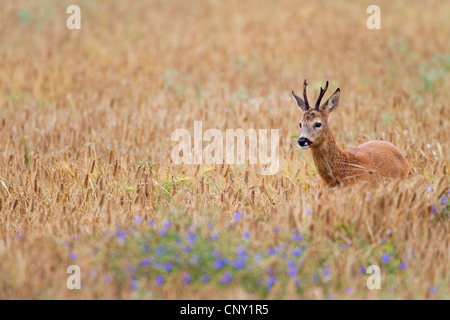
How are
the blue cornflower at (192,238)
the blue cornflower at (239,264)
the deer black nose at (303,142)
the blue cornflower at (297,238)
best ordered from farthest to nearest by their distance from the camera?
the deer black nose at (303,142) < the blue cornflower at (297,238) < the blue cornflower at (192,238) < the blue cornflower at (239,264)

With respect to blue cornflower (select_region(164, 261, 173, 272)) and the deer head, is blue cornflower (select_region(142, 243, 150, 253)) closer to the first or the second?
blue cornflower (select_region(164, 261, 173, 272))

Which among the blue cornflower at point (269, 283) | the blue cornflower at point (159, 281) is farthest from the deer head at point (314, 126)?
the blue cornflower at point (159, 281)

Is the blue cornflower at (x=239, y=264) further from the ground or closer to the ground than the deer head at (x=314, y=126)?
closer to the ground

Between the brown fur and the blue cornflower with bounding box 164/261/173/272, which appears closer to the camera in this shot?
the blue cornflower with bounding box 164/261/173/272

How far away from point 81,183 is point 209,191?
1428 mm

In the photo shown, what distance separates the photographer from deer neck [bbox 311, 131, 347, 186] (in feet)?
19.7

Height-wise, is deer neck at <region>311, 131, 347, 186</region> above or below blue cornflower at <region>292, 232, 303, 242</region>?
above

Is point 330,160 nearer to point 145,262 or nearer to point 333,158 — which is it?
point 333,158

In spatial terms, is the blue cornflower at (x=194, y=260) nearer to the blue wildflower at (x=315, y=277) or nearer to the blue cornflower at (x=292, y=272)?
the blue cornflower at (x=292, y=272)

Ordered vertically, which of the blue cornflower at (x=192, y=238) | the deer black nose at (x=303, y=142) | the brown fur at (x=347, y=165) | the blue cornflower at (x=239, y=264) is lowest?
the blue cornflower at (x=239, y=264)

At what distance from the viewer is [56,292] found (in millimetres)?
4078

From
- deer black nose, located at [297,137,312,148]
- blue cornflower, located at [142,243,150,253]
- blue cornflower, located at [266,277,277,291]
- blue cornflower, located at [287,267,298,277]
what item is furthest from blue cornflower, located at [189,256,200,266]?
deer black nose, located at [297,137,312,148]

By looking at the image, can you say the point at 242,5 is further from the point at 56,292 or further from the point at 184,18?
the point at 56,292

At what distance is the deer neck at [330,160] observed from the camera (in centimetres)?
599
